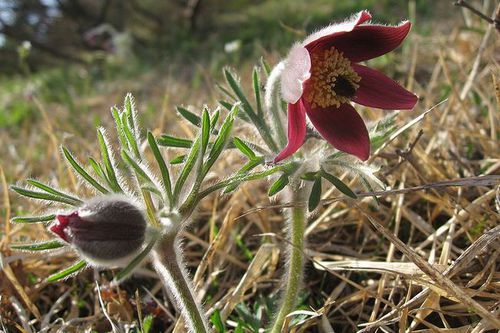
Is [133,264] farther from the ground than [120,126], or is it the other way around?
[120,126]

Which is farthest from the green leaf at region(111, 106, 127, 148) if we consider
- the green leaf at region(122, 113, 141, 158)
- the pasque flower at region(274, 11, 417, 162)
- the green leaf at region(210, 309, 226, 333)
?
the green leaf at region(210, 309, 226, 333)

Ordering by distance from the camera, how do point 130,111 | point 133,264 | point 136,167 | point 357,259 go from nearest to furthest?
point 133,264, point 136,167, point 130,111, point 357,259

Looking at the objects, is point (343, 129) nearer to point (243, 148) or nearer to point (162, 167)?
point (243, 148)

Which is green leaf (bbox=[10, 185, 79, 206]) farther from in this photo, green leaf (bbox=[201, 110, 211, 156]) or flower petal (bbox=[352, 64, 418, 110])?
flower petal (bbox=[352, 64, 418, 110])

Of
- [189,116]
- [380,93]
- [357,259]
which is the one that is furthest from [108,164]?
[357,259]

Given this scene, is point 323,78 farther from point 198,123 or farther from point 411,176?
point 411,176

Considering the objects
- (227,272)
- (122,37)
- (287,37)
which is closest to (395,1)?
(287,37)
